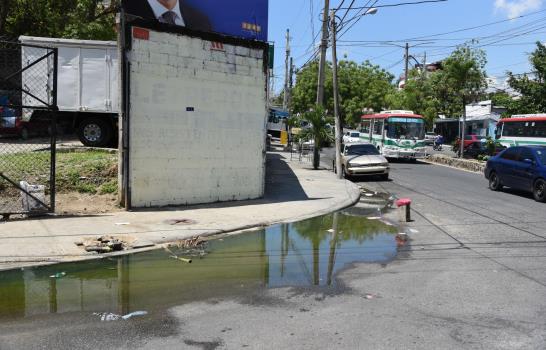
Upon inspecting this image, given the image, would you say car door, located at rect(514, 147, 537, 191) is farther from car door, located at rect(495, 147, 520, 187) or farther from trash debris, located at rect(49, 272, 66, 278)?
trash debris, located at rect(49, 272, 66, 278)

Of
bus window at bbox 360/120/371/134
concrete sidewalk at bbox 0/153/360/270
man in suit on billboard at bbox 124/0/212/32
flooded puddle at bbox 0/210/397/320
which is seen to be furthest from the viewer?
bus window at bbox 360/120/371/134

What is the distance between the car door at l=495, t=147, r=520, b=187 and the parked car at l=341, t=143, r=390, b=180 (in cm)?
466

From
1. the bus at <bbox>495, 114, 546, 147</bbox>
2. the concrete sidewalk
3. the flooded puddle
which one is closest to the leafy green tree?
the bus at <bbox>495, 114, 546, 147</bbox>

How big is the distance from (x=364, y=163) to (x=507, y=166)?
5.61m

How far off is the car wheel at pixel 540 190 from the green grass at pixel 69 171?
11.5 m

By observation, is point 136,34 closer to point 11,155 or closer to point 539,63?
point 11,155

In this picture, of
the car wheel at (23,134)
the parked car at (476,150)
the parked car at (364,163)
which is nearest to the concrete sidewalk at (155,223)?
the parked car at (364,163)

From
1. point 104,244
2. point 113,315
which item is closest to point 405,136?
point 104,244

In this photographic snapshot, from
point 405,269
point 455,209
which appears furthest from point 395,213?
point 405,269

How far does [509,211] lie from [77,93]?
44.4 feet

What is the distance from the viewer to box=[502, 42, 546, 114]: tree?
33.0 meters

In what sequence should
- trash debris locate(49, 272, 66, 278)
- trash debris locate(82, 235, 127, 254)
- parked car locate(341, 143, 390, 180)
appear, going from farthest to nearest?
parked car locate(341, 143, 390, 180) < trash debris locate(82, 235, 127, 254) < trash debris locate(49, 272, 66, 278)

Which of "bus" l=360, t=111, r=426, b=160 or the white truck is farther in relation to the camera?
"bus" l=360, t=111, r=426, b=160

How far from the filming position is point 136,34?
1123 centimetres
